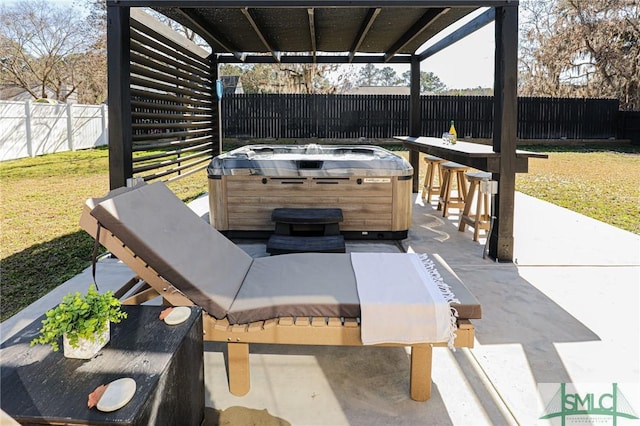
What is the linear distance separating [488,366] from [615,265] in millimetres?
2170

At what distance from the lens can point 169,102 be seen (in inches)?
243

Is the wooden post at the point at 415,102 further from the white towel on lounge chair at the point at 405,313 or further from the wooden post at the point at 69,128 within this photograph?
the wooden post at the point at 69,128

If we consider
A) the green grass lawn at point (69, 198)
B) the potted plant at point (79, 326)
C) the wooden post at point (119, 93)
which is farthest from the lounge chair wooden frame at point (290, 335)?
the wooden post at point (119, 93)

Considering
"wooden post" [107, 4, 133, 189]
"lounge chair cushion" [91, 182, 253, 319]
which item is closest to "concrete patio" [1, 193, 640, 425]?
"lounge chair cushion" [91, 182, 253, 319]

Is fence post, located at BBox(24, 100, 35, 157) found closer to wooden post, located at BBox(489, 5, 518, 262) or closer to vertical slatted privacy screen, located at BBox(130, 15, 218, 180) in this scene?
vertical slatted privacy screen, located at BBox(130, 15, 218, 180)

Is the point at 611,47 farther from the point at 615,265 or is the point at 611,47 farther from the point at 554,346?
the point at 554,346

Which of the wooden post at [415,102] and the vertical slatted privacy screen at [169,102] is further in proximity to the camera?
the wooden post at [415,102]

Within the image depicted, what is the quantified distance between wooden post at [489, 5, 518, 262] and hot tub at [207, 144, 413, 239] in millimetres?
953

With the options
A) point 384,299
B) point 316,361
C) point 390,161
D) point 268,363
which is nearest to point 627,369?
point 384,299

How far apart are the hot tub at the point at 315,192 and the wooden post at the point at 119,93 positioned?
3.35 ft

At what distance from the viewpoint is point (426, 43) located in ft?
21.7

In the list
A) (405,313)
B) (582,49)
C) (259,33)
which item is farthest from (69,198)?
(582,49)

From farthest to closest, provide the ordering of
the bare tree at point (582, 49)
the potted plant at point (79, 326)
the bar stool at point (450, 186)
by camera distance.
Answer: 1. the bare tree at point (582, 49)
2. the bar stool at point (450, 186)
3. the potted plant at point (79, 326)

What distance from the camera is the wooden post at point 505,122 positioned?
3.76 m
